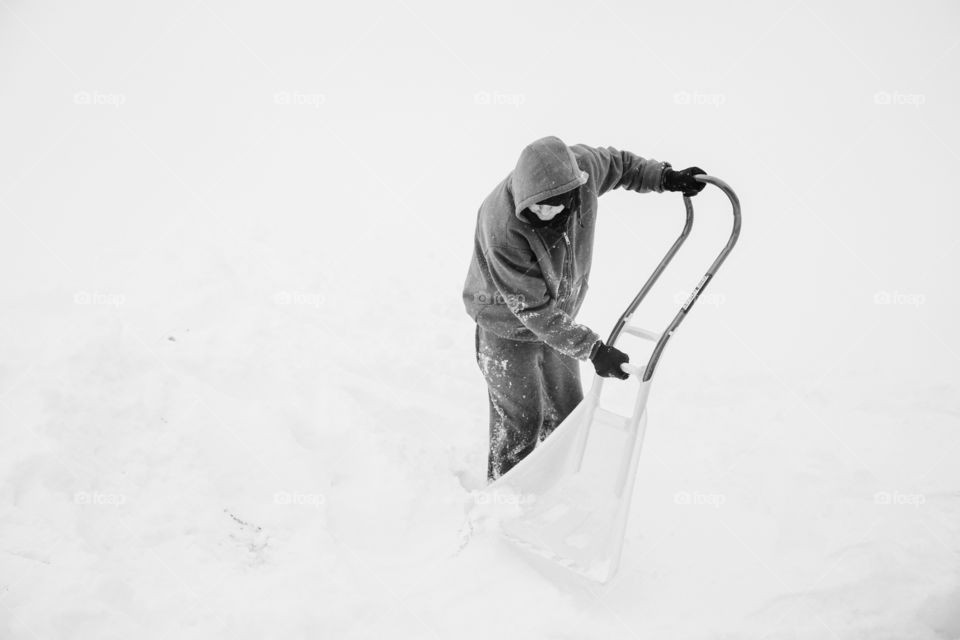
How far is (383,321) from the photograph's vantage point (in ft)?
13.5

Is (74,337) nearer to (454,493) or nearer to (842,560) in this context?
(454,493)

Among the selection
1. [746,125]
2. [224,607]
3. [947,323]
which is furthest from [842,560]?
[746,125]

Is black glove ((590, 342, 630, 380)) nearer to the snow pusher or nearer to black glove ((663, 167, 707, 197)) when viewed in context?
the snow pusher

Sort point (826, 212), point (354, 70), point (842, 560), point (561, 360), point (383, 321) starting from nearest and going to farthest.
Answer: point (842, 560) < point (561, 360) < point (383, 321) < point (826, 212) < point (354, 70)

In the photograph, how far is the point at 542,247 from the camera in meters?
2.37

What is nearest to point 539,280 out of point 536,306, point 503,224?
point 536,306

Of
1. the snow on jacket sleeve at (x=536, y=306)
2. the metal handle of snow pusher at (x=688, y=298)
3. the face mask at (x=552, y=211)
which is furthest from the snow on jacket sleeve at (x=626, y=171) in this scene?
the snow on jacket sleeve at (x=536, y=306)

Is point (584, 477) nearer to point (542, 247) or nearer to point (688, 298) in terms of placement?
point (688, 298)

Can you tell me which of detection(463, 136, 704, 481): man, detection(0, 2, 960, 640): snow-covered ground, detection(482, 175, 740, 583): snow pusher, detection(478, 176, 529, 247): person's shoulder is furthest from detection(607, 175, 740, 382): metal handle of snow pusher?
detection(0, 2, 960, 640): snow-covered ground

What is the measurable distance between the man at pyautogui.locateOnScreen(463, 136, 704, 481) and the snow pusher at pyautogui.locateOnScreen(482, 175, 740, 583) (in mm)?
235

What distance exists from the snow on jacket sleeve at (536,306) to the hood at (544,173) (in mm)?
230

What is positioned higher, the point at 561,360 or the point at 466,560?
the point at 561,360

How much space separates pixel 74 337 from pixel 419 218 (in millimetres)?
3372

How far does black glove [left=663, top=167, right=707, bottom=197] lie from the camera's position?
2.69 meters
